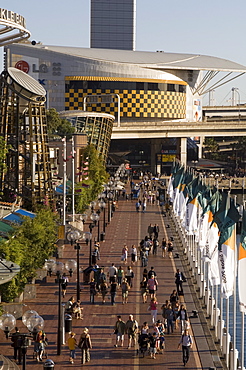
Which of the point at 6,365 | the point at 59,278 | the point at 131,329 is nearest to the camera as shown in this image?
the point at 6,365

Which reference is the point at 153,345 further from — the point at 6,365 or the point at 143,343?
the point at 6,365

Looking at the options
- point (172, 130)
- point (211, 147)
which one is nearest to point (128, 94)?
point (172, 130)

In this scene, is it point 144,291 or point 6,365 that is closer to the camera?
point 6,365

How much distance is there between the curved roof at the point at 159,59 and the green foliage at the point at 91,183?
64.7m

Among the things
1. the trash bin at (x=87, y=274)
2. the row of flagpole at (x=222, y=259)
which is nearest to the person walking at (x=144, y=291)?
the row of flagpole at (x=222, y=259)

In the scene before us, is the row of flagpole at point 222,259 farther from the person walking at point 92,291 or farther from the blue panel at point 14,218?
the blue panel at point 14,218

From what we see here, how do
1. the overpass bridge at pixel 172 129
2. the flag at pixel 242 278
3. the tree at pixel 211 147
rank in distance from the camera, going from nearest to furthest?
the flag at pixel 242 278
the overpass bridge at pixel 172 129
the tree at pixel 211 147

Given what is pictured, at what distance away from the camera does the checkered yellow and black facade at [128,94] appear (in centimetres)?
14238

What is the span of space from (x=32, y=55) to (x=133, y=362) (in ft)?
399

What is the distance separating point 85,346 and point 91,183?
45.5 meters

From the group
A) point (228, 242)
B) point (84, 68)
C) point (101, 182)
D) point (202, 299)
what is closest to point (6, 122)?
point (101, 182)

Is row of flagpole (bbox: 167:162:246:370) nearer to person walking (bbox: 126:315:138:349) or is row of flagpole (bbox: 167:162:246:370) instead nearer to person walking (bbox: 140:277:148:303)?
person walking (bbox: 140:277:148:303)

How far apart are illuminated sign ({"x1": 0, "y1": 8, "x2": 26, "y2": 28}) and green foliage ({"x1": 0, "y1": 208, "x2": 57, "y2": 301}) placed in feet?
32.1

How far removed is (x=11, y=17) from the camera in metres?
39.0
